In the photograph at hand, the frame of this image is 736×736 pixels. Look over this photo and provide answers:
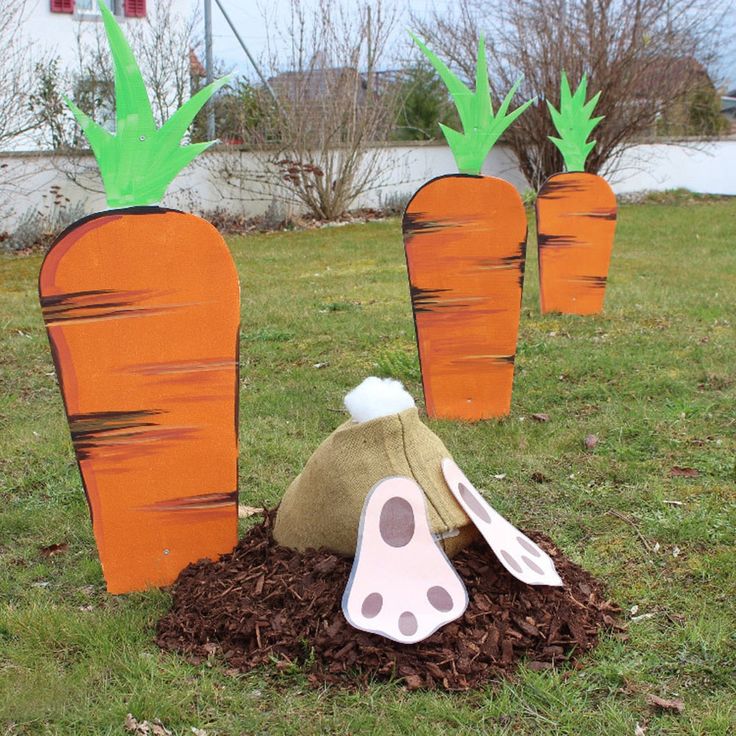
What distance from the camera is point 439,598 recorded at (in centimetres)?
262

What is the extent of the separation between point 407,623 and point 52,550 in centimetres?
163

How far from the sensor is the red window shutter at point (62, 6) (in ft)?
59.5

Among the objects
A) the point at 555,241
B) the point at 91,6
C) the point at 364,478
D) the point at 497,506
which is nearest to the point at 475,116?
the point at 497,506

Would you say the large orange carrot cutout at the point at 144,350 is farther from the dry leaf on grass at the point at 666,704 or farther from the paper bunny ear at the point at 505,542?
the dry leaf on grass at the point at 666,704

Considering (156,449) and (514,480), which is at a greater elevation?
(156,449)

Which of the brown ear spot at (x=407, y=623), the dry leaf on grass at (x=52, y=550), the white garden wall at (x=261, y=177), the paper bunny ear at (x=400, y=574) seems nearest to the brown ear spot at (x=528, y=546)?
the paper bunny ear at (x=400, y=574)

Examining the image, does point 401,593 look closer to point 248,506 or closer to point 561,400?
point 248,506

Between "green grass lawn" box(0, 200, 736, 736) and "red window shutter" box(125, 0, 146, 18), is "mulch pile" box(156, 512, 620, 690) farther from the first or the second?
"red window shutter" box(125, 0, 146, 18)

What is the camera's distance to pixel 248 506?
12.7 feet

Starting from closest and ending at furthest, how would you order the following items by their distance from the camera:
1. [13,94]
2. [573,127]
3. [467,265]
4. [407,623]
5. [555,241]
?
[407,623]
[467,265]
[555,241]
[573,127]
[13,94]

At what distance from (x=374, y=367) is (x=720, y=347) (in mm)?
2502

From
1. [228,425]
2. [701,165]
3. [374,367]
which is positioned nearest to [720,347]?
[374,367]

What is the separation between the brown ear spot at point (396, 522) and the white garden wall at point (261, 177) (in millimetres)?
11798

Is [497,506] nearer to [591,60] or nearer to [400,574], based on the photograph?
[400,574]
